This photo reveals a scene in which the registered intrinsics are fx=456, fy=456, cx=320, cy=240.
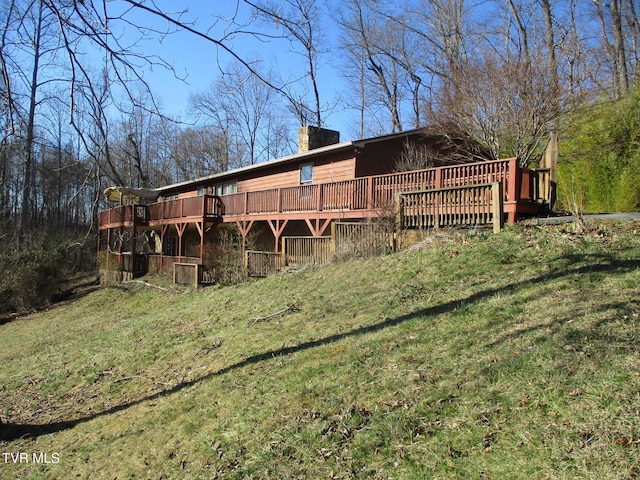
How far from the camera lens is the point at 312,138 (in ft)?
71.7

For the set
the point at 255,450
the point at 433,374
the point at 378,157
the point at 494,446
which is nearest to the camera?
the point at 494,446

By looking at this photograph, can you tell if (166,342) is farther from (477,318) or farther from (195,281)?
(195,281)

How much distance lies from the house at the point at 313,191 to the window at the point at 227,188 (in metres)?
0.06

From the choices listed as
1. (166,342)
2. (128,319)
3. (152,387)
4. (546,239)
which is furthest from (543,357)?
(128,319)

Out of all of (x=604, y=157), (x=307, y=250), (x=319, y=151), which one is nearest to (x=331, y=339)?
(x=307, y=250)

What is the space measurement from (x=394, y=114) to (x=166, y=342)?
24834 mm

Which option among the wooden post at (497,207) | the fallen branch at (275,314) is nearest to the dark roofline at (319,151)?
the wooden post at (497,207)

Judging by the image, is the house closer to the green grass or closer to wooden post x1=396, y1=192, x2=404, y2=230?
wooden post x1=396, y1=192, x2=404, y2=230

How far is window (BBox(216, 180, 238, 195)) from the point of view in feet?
85.2

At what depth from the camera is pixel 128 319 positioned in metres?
14.3

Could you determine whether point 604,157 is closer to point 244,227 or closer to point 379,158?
point 379,158

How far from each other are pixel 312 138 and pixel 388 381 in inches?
718

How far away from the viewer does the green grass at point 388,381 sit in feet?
11.6

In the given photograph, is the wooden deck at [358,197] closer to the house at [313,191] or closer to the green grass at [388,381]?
the house at [313,191]
